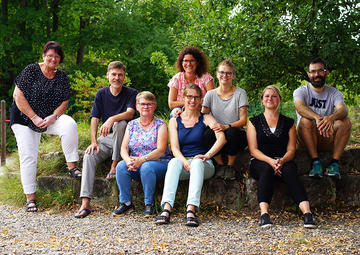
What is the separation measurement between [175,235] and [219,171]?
1111 millimetres

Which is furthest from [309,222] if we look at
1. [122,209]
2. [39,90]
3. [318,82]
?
[39,90]

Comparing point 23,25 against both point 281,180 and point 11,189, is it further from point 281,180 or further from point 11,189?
point 281,180

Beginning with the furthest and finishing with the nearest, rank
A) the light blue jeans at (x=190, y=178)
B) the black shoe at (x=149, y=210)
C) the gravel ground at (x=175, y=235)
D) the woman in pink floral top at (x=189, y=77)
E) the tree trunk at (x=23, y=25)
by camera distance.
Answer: the tree trunk at (x=23, y=25) → the woman in pink floral top at (x=189, y=77) → the black shoe at (x=149, y=210) → the light blue jeans at (x=190, y=178) → the gravel ground at (x=175, y=235)

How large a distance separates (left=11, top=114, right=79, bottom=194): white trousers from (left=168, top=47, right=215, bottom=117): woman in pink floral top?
4.44 feet

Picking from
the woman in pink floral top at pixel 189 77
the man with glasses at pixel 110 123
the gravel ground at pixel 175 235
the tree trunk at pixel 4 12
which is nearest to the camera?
the gravel ground at pixel 175 235

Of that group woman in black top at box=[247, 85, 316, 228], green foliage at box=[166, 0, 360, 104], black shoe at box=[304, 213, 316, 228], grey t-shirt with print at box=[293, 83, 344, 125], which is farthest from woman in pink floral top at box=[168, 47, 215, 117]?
black shoe at box=[304, 213, 316, 228]

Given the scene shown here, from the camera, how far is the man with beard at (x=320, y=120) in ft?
13.1

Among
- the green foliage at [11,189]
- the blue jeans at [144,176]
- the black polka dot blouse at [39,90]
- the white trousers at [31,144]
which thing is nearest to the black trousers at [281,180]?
the blue jeans at [144,176]

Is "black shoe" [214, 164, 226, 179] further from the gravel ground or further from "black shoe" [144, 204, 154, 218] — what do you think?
"black shoe" [144, 204, 154, 218]

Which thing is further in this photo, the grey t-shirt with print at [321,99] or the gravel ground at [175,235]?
the grey t-shirt with print at [321,99]

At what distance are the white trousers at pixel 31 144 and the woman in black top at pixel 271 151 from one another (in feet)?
7.31

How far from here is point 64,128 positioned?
4266 millimetres

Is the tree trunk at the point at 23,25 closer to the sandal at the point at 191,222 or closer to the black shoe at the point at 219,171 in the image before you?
the black shoe at the point at 219,171

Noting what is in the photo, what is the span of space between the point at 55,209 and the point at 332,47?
4.16 metres
